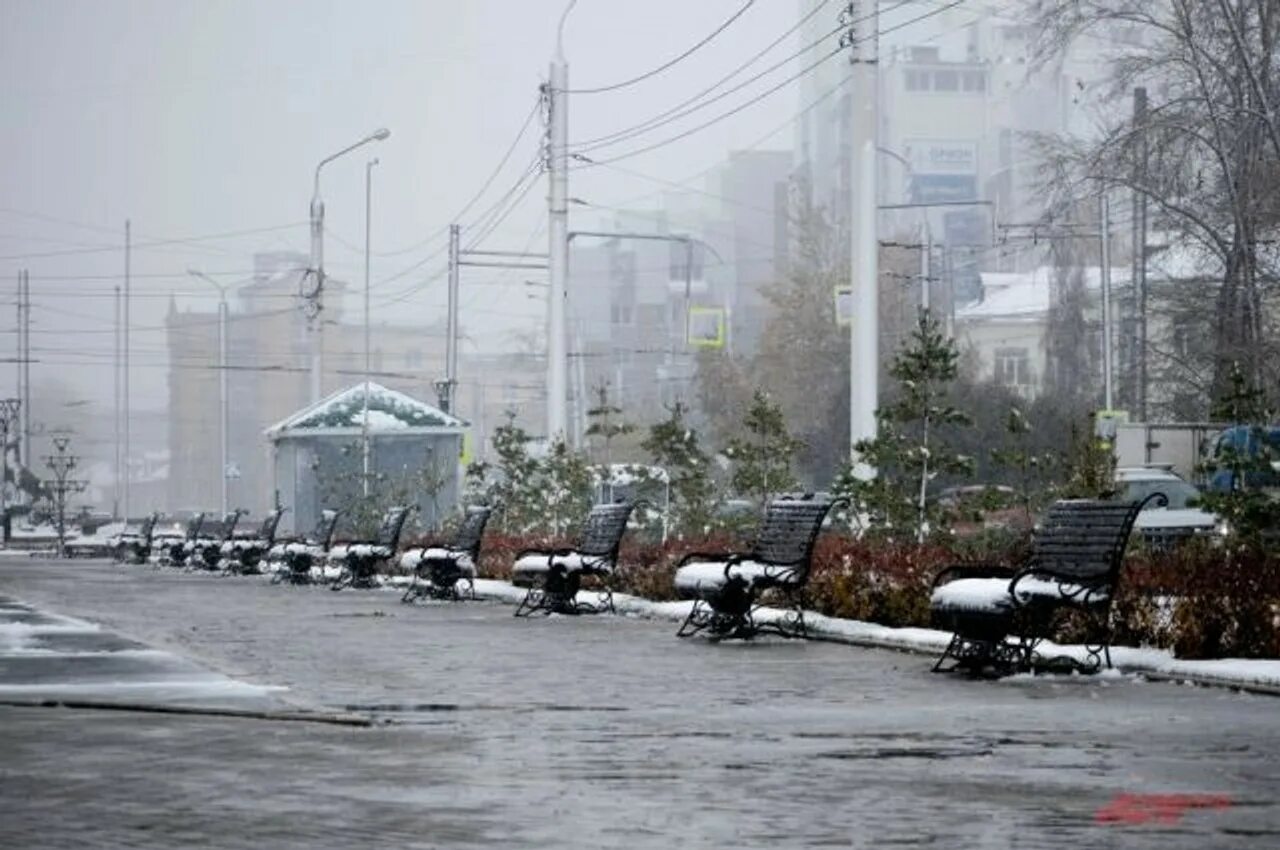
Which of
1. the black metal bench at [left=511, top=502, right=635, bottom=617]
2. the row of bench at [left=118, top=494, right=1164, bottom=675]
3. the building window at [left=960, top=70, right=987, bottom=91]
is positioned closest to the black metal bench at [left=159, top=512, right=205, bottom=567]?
the row of bench at [left=118, top=494, right=1164, bottom=675]

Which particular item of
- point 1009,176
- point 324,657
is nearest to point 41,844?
point 324,657

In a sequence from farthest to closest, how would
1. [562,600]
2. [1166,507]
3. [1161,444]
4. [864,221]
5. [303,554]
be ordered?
[1161,444]
[1166,507]
[303,554]
[864,221]
[562,600]

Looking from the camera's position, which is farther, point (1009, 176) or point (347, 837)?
point (1009, 176)

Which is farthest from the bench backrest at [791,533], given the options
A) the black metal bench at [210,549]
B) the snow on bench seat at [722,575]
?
the black metal bench at [210,549]

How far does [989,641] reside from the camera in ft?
55.9

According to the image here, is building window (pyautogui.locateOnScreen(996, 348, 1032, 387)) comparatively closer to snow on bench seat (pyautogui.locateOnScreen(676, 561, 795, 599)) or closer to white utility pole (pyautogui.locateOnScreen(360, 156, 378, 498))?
white utility pole (pyautogui.locateOnScreen(360, 156, 378, 498))

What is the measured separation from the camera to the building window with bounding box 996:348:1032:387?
114312 mm

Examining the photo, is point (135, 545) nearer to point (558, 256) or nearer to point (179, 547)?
point (179, 547)

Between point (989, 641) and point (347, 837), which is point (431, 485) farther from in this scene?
point (347, 837)

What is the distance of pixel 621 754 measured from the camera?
37.6 ft

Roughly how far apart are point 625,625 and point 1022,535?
4.17m

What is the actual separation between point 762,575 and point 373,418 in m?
44.7

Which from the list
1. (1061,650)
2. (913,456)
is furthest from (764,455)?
(1061,650)

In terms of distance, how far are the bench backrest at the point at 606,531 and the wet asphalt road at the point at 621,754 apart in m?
7.70
